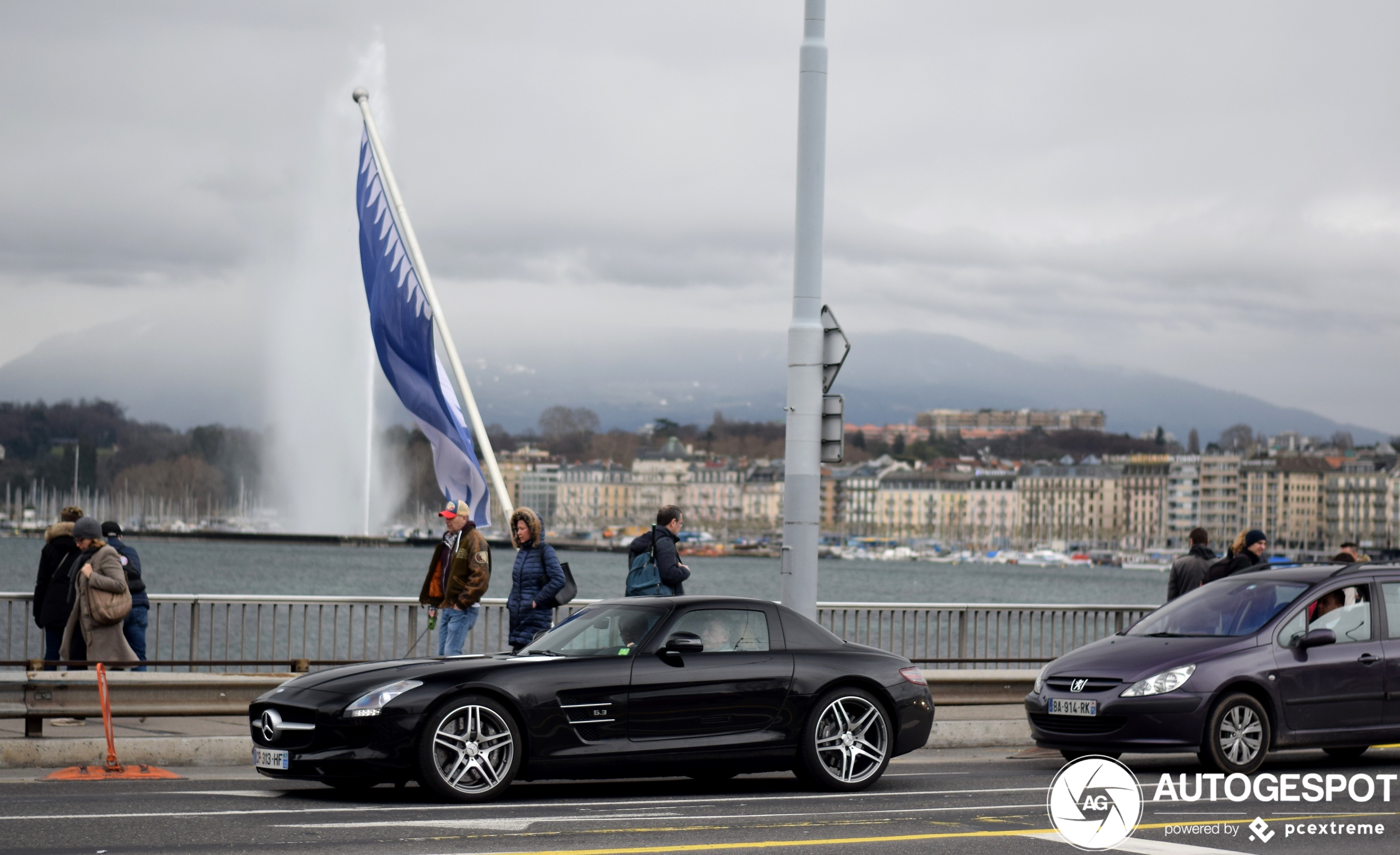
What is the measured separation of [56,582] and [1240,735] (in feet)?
31.7

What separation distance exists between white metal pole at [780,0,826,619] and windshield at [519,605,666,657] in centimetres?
303

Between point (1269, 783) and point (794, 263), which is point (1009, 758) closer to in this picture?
point (1269, 783)

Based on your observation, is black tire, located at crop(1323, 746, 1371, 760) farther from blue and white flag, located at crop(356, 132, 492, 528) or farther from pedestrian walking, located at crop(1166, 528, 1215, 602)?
blue and white flag, located at crop(356, 132, 492, 528)

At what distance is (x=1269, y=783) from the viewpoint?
464 inches

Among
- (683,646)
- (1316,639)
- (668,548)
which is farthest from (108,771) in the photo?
(1316,639)

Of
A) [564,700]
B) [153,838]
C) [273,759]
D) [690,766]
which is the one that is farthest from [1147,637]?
[153,838]

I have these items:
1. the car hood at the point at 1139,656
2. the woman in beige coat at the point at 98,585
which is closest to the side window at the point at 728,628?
the car hood at the point at 1139,656

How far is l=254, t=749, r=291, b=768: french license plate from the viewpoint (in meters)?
10.4

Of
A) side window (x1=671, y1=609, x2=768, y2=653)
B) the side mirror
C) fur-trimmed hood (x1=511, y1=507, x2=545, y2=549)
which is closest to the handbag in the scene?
fur-trimmed hood (x1=511, y1=507, x2=545, y2=549)

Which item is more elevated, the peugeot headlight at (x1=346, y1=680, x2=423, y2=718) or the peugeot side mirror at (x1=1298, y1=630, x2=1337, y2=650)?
the peugeot side mirror at (x1=1298, y1=630, x2=1337, y2=650)

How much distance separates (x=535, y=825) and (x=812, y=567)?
5.41m

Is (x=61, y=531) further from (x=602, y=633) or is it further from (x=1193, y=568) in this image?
(x=1193, y=568)

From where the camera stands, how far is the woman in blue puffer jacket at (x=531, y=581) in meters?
14.0

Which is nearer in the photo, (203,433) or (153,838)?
(153,838)
